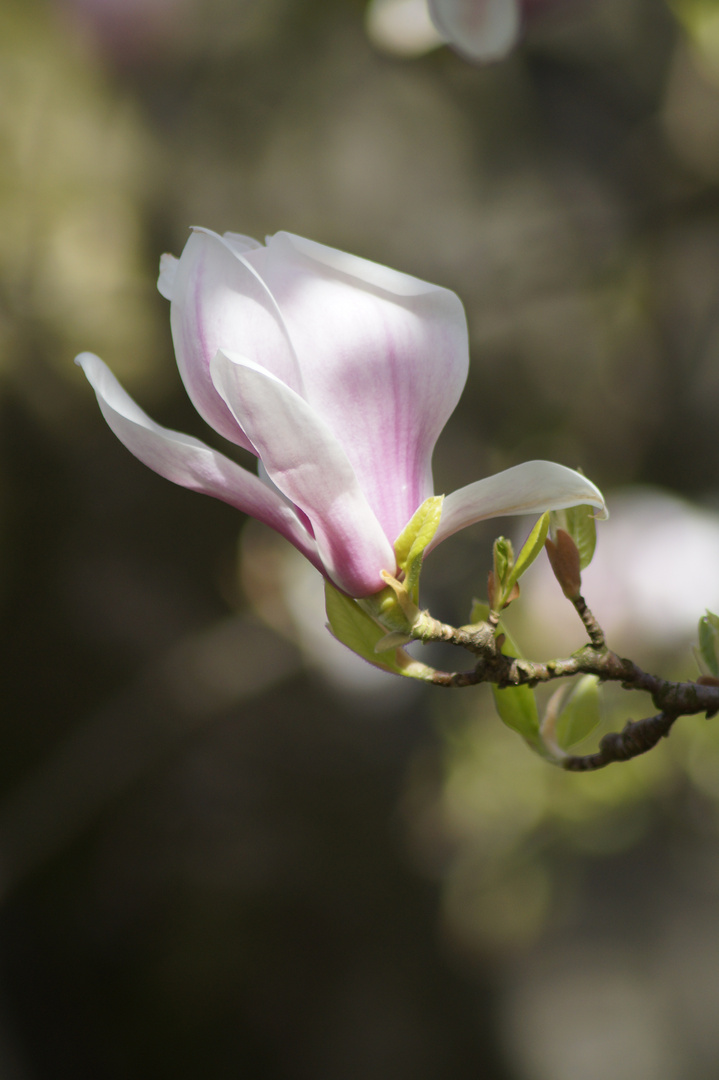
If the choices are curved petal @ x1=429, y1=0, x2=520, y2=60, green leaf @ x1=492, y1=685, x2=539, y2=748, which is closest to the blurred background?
curved petal @ x1=429, y1=0, x2=520, y2=60

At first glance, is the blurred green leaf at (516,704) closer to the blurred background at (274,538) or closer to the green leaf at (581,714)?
the green leaf at (581,714)

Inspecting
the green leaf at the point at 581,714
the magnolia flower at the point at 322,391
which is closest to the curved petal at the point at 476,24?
the magnolia flower at the point at 322,391

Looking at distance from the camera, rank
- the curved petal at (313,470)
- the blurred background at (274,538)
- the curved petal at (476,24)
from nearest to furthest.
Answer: the curved petal at (313,470)
the curved petal at (476,24)
the blurred background at (274,538)

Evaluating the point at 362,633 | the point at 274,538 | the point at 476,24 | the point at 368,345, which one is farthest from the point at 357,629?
the point at 274,538

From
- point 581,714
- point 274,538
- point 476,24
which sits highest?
point 476,24

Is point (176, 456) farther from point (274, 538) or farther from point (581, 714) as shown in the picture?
point (274, 538)

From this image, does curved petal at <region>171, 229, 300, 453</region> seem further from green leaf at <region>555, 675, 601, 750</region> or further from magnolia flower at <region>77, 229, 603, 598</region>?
green leaf at <region>555, 675, 601, 750</region>
